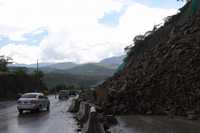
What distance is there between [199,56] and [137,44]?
853 inches

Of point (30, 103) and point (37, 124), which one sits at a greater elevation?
point (30, 103)

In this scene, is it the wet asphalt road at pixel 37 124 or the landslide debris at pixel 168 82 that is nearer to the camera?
the wet asphalt road at pixel 37 124

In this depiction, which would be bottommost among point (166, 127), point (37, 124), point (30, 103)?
point (37, 124)

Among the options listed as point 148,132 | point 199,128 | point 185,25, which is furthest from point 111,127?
point 185,25

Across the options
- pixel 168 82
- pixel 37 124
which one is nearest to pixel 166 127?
pixel 37 124

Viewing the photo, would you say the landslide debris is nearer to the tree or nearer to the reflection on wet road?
the reflection on wet road

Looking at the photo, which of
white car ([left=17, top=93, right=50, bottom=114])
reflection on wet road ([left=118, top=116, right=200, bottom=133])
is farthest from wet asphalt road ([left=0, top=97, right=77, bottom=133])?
white car ([left=17, top=93, right=50, bottom=114])

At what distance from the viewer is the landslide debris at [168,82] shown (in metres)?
21.9

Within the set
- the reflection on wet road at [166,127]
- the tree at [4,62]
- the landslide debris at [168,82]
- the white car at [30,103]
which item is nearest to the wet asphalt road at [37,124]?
the reflection on wet road at [166,127]

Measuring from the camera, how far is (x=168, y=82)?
79.2ft

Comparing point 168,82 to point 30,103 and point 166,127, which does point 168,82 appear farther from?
point 30,103

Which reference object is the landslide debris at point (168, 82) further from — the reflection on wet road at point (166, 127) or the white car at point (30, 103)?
the white car at point (30, 103)

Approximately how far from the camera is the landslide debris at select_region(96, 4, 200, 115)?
21911mm

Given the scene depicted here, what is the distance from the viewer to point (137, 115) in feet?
77.7
